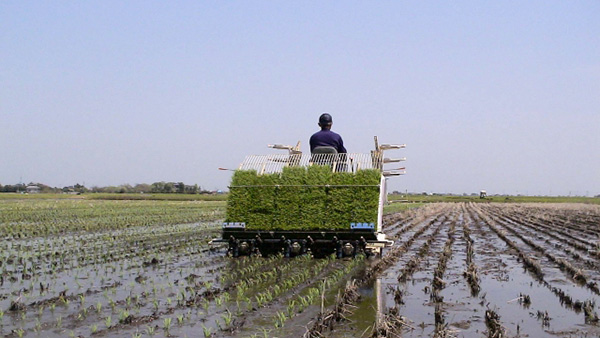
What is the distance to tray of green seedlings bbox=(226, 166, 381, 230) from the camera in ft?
36.6

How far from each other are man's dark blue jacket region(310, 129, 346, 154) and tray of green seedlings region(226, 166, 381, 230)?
41.8 inches

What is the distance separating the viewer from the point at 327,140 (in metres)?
12.4

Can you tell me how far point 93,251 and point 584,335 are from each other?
10787mm

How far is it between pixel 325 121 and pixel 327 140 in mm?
480

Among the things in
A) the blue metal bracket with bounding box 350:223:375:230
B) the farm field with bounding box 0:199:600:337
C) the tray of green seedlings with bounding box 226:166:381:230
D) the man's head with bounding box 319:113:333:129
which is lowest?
the farm field with bounding box 0:199:600:337

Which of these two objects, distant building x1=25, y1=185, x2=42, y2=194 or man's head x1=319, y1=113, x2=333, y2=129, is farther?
distant building x1=25, y1=185, x2=42, y2=194

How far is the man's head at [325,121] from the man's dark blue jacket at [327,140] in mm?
115

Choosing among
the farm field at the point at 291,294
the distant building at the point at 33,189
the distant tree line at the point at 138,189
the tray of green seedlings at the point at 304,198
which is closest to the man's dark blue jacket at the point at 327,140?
the tray of green seedlings at the point at 304,198

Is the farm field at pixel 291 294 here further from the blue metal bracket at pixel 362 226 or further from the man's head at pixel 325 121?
the man's head at pixel 325 121

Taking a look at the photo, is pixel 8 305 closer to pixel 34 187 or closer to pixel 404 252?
pixel 404 252

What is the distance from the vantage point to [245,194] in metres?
11.7

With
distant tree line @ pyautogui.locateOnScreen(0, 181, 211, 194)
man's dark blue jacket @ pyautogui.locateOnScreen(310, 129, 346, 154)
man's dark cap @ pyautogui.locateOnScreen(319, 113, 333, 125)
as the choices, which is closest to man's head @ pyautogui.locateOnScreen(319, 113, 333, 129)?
man's dark cap @ pyautogui.locateOnScreen(319, 113, 333, 125)

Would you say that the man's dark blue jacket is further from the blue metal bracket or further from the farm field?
the farm field

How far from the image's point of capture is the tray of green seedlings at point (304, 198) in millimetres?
11156
